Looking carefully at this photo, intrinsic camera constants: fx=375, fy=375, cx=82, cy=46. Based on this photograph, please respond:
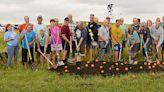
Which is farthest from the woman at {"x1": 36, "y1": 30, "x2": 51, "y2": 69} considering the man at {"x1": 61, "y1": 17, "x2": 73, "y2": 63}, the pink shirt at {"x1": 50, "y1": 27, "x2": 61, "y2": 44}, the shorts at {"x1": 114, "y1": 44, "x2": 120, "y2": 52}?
the shorts at {"x1": 114, "y1": 44, "x2": 120, "y2": 52}

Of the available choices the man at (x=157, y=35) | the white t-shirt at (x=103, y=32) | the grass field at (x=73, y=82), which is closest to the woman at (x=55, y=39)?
the grass field at (x=73, y=82)

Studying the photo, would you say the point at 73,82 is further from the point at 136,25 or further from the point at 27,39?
the point at 136,25

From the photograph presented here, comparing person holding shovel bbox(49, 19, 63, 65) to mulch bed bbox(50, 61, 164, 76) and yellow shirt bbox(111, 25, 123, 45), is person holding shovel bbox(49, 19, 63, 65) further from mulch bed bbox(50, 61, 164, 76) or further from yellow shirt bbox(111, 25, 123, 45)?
yellow shirt bbox(111, 25, 123, 45)

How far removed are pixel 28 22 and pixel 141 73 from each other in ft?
17.3

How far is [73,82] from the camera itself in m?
12.1

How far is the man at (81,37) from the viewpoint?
1681 centimetres

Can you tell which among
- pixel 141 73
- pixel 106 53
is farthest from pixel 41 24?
pixel 141 73

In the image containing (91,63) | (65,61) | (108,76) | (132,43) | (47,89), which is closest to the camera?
(47,89)

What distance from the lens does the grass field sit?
1107 cm

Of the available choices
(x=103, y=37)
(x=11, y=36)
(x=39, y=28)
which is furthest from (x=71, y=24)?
(x=11, y=36)

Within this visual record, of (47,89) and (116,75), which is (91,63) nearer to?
(116,75)

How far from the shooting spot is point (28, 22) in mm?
15977

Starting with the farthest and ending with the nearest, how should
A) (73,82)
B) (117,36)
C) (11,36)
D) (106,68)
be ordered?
1. (117,36)
2. (11,36)
3. (106,68)
4. (73,82)

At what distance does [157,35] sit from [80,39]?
13.2 ft
